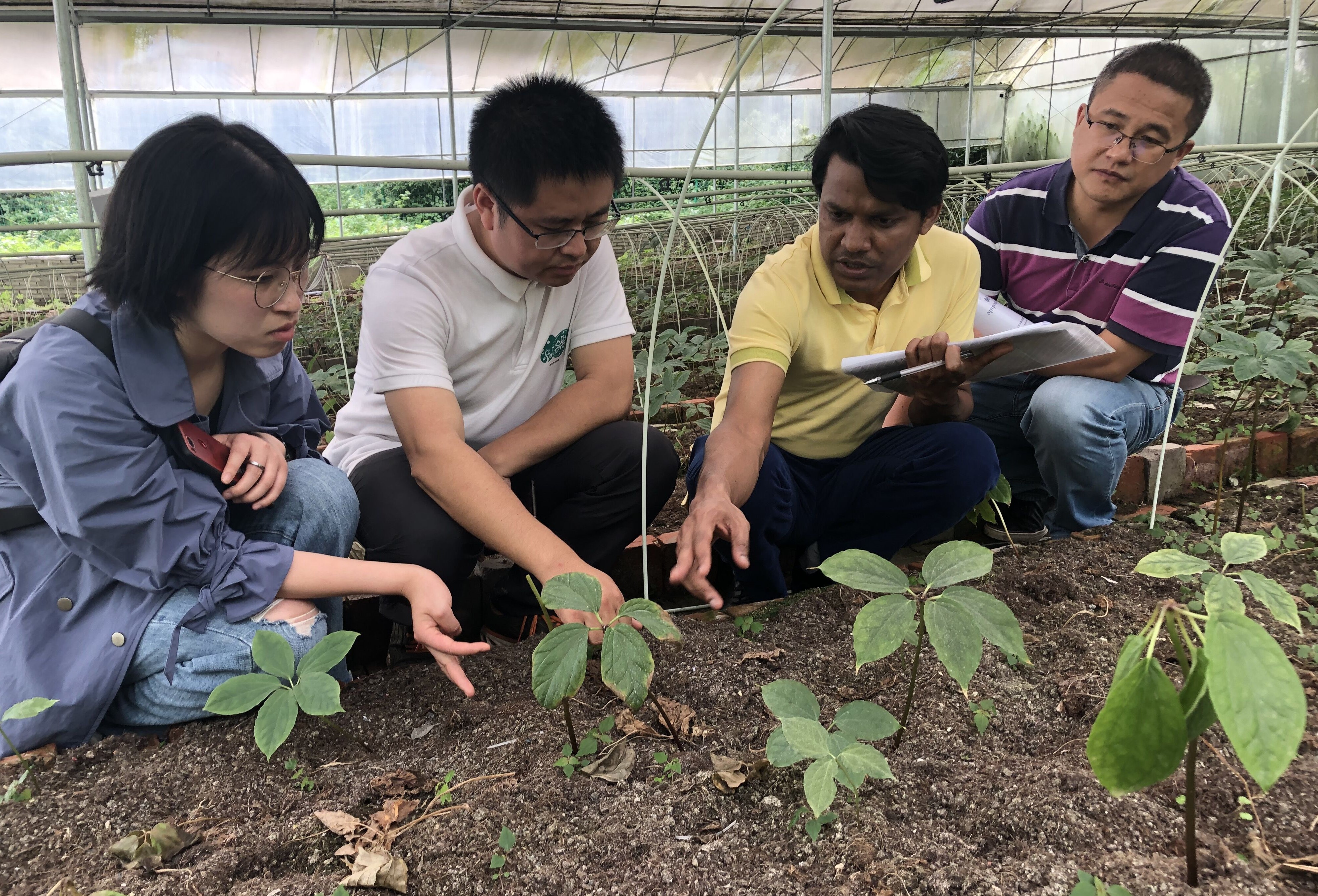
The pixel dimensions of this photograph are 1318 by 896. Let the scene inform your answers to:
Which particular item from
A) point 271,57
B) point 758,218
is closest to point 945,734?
point 758,218


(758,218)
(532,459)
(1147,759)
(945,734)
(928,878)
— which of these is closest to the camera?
(1147,759)

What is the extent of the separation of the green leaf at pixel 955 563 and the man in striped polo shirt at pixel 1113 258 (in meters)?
0.94

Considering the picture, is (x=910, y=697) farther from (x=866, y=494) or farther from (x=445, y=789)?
(x=866, y=494)

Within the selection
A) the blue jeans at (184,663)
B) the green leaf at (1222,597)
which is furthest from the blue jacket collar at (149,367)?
the green leaf at (1222,597)

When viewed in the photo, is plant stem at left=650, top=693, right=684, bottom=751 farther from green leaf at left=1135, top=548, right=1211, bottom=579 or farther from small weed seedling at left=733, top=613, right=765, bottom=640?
green leaf at left=1135, top=548, right=1211, bottom=579

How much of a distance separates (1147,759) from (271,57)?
475 inches

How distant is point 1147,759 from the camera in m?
0.70

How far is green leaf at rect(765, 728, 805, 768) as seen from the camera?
923 millimetres

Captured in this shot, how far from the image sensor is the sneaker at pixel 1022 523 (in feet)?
6.89

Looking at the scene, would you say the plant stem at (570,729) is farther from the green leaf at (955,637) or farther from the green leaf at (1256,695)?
the green leaf at (1256,695)

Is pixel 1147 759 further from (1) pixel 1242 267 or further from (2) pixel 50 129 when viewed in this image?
(2) pixel 50 129

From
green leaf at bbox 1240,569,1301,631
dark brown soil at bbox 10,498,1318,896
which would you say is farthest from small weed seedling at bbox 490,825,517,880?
green leaf at bbox 1240,569,1301,631

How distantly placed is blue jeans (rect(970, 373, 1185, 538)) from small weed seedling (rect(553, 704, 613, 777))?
49.2 inches

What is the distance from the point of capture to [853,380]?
6.08 feet
